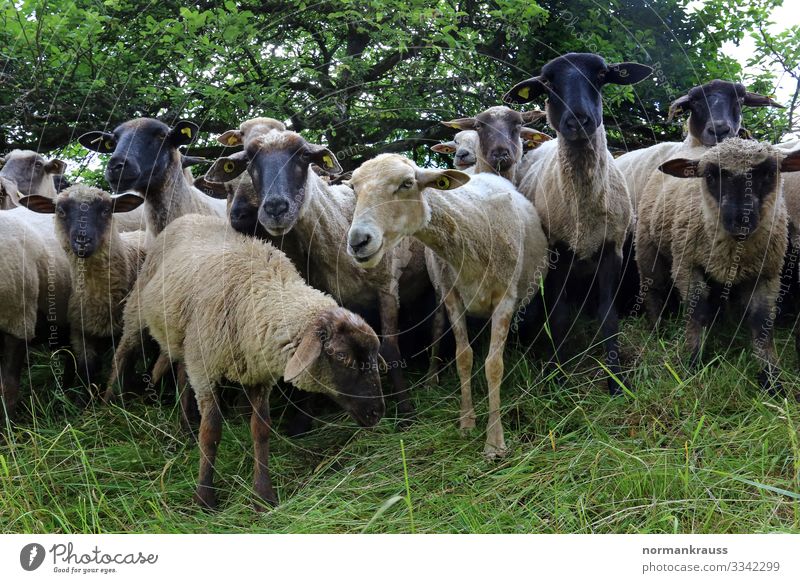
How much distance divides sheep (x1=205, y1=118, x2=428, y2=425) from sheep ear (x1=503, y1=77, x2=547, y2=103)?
4.71ft

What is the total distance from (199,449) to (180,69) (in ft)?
11.8

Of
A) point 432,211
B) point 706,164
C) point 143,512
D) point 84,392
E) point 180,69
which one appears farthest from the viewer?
point 180,69

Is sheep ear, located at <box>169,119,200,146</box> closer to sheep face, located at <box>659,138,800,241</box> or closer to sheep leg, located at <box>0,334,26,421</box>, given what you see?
sheep leg, located at <box>0,334,26,421</box>

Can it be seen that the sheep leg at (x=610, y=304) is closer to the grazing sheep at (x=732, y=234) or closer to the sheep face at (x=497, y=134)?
the grazing sheep at (x=732, y=234)

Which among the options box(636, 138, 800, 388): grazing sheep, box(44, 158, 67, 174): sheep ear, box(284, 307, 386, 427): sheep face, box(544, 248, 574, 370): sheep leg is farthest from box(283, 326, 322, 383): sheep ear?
box(44, 158, 67, 174): sheep ear

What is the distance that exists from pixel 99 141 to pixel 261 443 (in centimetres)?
335

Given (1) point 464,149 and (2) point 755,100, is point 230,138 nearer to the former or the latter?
(1) point 464,149

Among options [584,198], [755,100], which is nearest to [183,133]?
[584,198]

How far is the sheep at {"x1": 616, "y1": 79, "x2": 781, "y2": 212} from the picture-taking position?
20.4 ft

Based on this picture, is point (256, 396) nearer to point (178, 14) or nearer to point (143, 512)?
point (143, 512)

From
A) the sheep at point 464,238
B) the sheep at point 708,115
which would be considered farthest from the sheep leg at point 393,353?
the sheep at point 708,115

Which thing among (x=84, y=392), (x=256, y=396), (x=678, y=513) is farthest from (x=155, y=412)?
(x=678, y=513)

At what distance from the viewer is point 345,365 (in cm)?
448

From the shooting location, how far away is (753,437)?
15.1 ft
